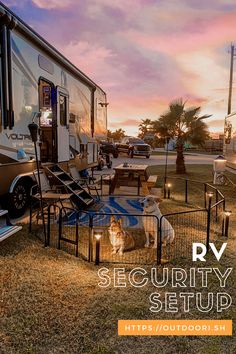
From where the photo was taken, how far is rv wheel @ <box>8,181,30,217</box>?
6904mm

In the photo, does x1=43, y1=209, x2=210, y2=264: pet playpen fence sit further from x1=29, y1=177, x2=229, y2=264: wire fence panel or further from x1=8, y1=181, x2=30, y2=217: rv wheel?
x1=8, y1=181, x2=30, y2=217: rv wheel

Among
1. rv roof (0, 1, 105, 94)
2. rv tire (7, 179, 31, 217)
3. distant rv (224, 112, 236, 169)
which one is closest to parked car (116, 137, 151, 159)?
distant rv (224, 112, 236, 169)

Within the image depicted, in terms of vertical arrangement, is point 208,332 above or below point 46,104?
below

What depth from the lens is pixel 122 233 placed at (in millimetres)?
5164

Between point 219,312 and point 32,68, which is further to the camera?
point 32,68

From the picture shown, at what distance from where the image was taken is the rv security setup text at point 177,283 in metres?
3.80

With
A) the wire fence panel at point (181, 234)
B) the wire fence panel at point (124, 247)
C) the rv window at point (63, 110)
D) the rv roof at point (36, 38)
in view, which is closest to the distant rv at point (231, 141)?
the wire fence panel at point (181, 234)

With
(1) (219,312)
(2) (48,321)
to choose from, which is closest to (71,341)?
(2) (48,321)

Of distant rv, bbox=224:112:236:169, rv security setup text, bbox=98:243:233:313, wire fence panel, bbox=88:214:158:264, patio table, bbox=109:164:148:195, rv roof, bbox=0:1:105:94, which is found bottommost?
rv security setup text, bbox=98:243:233:313

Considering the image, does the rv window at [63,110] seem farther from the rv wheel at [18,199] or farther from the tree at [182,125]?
the tree at [182,125]

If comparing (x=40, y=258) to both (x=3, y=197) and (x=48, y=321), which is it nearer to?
(x=48, y=321)

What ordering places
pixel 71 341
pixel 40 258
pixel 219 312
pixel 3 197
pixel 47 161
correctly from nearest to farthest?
1. pixel 71 341
2. pixel 219 312
3. pixel 40 258
4. pixel 3 197
5. pixel 47 161

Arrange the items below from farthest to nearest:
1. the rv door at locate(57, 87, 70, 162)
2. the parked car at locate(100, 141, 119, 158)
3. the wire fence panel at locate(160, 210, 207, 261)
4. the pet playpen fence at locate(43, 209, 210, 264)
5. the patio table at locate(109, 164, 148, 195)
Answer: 1. the parked car at locate(100, 141, 119, 158)
2. the patio table at locate(109, 164, 148, 195)
3. the rv door at locate(57, 87, 70, 162)
4. the wire fence panel at locate(160, 210, 207, 261)
5. the pet playpen fence at locate(43, 209, 210, 264)

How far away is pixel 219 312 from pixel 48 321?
1890 mm
